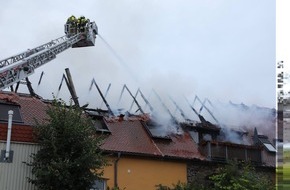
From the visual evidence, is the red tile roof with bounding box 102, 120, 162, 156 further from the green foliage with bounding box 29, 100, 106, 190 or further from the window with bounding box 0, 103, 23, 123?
the window with bounding box 0, 103, 23, 123

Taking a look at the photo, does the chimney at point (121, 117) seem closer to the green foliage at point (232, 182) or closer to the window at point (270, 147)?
the green foliage at point (232, 182)

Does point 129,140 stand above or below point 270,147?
below

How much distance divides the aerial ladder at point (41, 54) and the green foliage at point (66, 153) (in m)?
2.68

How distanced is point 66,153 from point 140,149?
5.33 m

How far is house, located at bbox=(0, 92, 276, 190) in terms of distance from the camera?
17.5m

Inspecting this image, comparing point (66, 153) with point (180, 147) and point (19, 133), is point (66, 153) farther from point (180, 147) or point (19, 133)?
point (180, 147)

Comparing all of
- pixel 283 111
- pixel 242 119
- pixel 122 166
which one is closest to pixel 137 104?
pixel 242 119

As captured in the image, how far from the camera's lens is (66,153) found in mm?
16375

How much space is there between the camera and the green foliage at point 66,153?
15844mm

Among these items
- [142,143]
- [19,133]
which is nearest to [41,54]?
[19,133]

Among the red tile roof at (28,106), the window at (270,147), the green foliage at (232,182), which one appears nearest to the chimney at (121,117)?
the red tile roof at (28,106)

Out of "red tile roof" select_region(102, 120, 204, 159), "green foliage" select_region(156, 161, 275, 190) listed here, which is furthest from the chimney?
"green foliage" select_region(156, 161, 275, 190)

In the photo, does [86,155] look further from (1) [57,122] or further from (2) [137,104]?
(2) [137,104]

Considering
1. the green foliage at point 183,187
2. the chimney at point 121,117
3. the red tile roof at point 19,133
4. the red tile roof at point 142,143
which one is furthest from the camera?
the chimney at point 121,117
